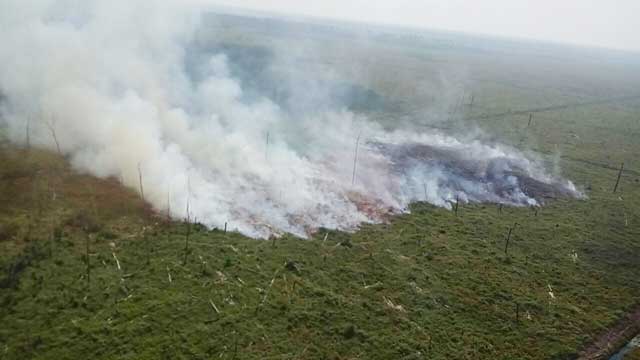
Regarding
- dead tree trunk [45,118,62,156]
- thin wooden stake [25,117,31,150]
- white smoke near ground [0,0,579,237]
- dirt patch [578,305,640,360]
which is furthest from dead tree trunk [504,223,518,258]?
thin wooden stake [25,117,31,150]

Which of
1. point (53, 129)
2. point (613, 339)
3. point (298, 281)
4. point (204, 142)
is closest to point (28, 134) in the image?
point (53, 129)

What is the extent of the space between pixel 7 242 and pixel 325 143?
1550 inches

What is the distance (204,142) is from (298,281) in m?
22.6

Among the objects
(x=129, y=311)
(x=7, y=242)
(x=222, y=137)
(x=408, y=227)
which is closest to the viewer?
(x=129, y=311)

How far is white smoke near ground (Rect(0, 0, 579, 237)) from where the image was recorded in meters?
44.7

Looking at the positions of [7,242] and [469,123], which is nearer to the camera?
[7,242]

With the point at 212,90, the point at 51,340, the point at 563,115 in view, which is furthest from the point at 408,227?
the point at 563,115

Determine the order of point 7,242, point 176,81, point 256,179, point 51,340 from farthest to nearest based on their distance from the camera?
point 176,81 → point 256,179 → point 7,242 → point 51,340

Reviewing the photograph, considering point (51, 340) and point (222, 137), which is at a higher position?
point (222, 137)

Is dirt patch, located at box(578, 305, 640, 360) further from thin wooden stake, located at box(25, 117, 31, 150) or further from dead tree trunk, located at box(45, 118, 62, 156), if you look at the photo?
thin wooden stake, located at box(25, 117, 31, 150)

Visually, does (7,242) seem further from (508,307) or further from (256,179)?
(508,307)

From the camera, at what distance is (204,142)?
51.7 metres

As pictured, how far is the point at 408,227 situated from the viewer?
45.2 meters

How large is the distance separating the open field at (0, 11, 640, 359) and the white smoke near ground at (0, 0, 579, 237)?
2711 mm
